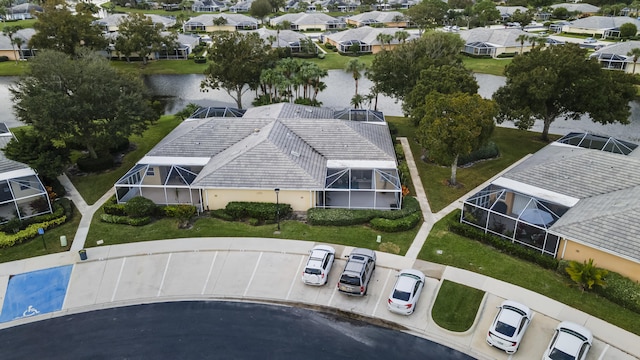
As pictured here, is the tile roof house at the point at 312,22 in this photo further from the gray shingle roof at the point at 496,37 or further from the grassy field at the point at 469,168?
the grassy field at the point at 469,168

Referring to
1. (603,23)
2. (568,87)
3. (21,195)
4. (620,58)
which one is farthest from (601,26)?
(21,195)

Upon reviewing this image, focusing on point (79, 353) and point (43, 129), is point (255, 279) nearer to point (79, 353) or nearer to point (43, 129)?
point (79, 353)

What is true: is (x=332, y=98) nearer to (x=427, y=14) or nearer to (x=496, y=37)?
(x=496, y=37)

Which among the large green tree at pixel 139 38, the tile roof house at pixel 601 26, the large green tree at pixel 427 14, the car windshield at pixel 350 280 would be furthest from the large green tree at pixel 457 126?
the tile roof house at pixel 601 26

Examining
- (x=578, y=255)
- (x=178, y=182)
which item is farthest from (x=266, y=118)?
(x=578, y=255)

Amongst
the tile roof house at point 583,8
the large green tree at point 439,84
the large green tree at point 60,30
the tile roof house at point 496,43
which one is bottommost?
the large green tree at point 439,84

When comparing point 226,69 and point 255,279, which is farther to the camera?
point 226,69
